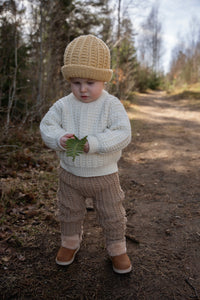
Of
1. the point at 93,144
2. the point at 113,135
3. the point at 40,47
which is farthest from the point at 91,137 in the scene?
the point at 40,47

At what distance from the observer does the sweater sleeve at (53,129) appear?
1.83m

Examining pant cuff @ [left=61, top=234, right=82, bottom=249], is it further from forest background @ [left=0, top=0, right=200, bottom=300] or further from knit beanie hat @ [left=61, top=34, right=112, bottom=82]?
knit beanie hat @ [left=61, top=34, right=112, bottom=82]

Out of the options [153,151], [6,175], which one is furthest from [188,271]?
[153,151]

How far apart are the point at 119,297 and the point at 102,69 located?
1.52 metres

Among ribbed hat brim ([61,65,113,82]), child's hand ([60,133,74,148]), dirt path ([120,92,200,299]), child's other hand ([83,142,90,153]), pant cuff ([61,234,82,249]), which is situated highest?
ribbed hat brim ([61,65,113,82])

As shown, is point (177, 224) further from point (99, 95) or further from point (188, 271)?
point (99, 95)

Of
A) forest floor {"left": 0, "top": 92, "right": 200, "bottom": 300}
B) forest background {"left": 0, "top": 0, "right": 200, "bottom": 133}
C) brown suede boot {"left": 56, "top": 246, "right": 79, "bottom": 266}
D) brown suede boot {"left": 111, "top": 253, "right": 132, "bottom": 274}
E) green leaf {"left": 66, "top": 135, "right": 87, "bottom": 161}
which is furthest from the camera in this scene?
forest background {"left": 0, "top": 0, "right": 200, "bottom": 133}

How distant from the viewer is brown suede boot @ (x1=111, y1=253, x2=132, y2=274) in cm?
199

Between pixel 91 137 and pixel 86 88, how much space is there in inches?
13.5

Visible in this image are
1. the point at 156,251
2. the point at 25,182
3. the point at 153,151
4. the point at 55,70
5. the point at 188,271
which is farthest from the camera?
the point at 55,70

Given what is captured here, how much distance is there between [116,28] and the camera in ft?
41.4

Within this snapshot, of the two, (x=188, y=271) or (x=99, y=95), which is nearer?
(x=99, y=95)

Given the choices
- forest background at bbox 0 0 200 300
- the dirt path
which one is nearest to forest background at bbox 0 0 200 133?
forest background at bbox 0 0 200 300

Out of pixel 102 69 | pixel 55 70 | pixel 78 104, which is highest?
pixel 102 69
